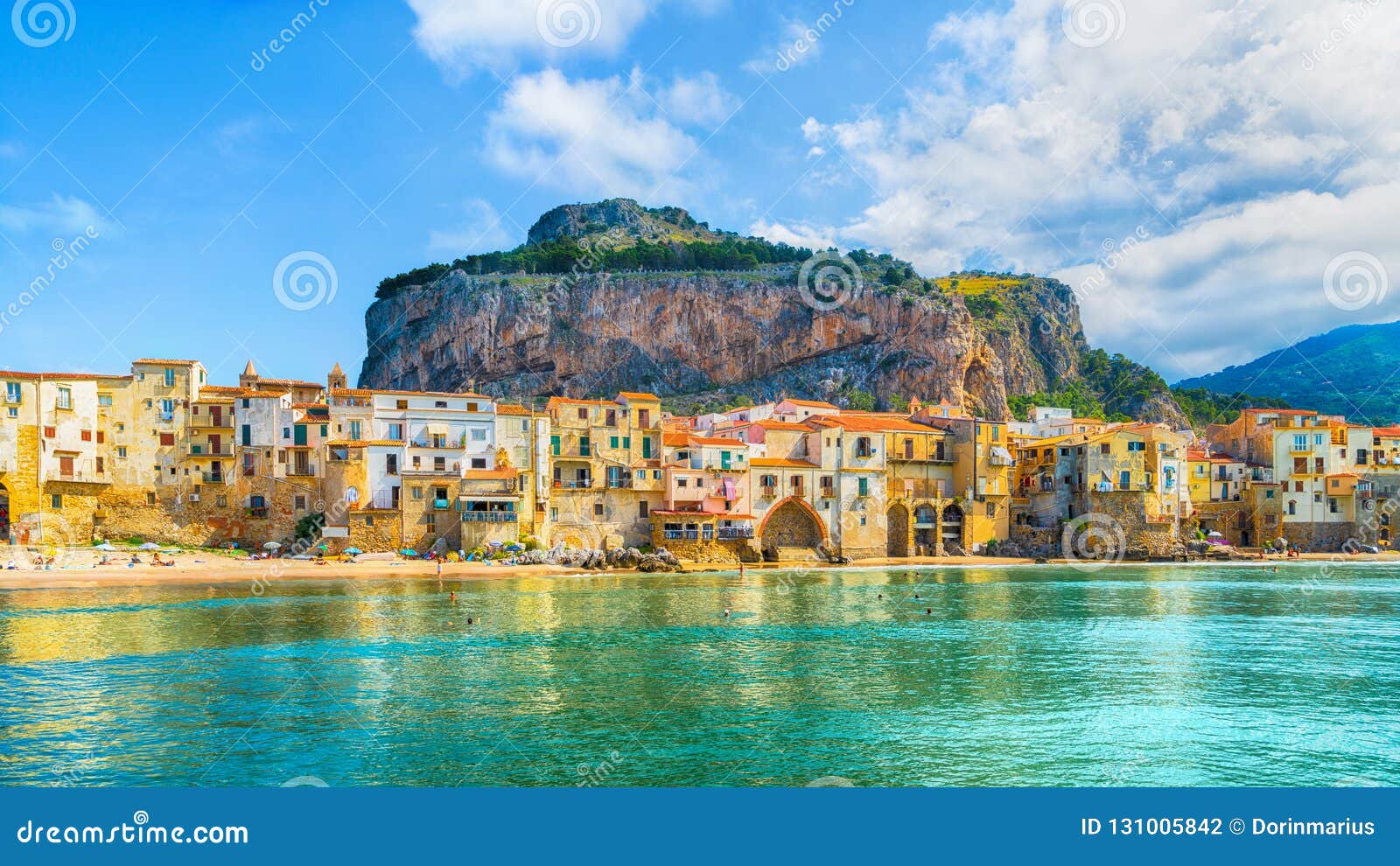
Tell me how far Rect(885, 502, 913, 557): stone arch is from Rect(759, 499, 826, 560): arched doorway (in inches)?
284

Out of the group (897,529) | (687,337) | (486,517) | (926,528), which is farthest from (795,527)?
(687,337)

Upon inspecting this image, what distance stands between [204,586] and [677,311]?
336 ft

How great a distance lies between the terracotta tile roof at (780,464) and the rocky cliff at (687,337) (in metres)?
67.1

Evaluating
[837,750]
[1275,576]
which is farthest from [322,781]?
[1275,576]

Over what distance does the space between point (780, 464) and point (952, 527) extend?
56.0 feet

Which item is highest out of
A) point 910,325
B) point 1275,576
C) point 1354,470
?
point 910,325

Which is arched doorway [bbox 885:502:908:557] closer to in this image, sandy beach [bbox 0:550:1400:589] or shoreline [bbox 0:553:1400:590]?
shoreline [bbox 0:553:1400:590]

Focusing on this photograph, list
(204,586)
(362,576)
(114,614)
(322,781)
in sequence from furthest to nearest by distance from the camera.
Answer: (362,576) → (204,586) → (114,614) → (322,781)

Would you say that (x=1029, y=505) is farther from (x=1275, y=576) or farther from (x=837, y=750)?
(x=837, y=750)

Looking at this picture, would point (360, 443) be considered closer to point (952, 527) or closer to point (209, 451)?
point (209, 451)

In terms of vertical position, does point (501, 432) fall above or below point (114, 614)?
above

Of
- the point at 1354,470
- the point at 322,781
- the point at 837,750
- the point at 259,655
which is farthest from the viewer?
the point at 1354,470

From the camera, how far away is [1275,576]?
64750mm

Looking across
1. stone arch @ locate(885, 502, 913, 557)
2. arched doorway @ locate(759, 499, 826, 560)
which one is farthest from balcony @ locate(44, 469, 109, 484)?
stone arch @ locate(885, 502, 913, 557)
